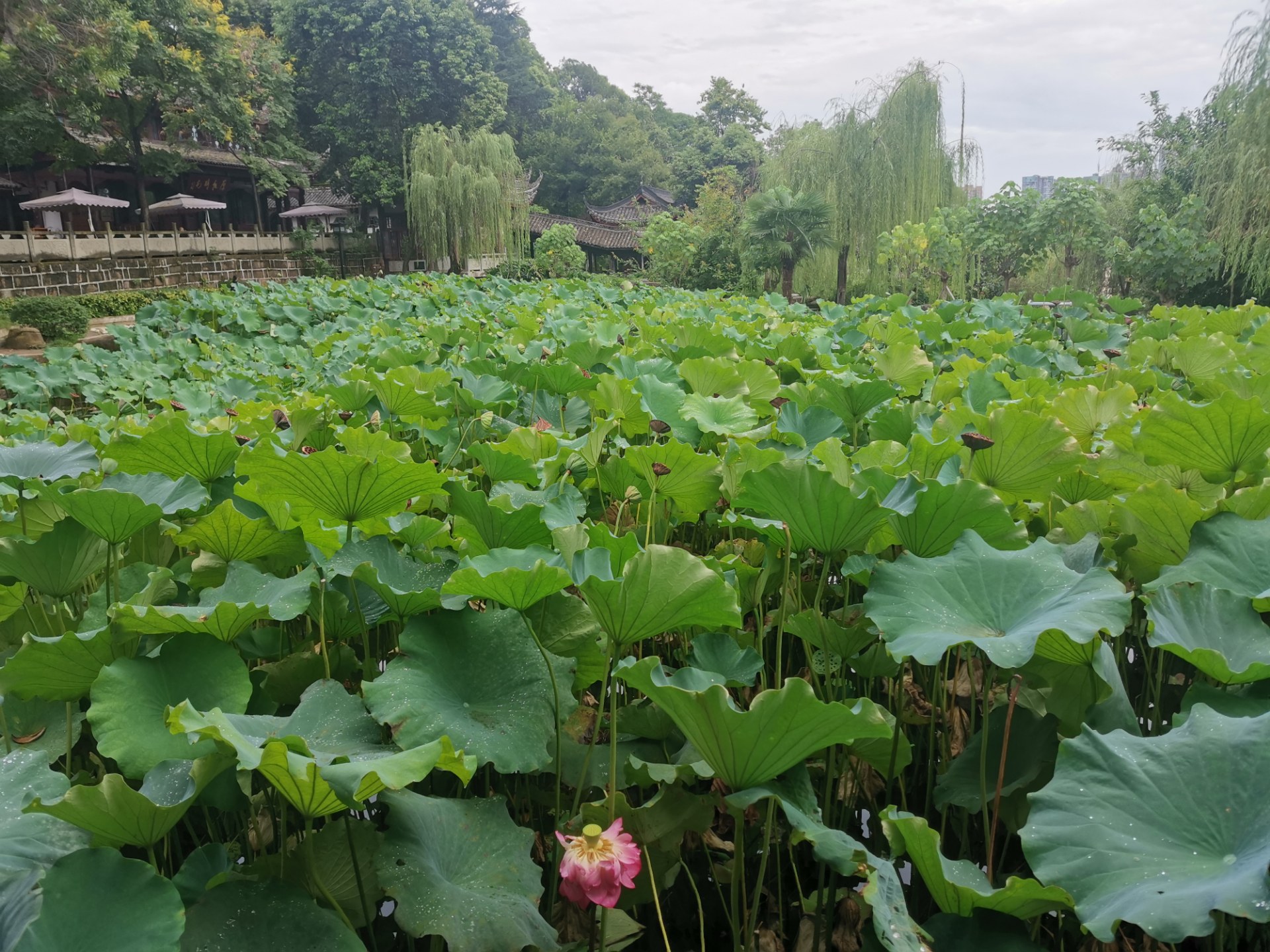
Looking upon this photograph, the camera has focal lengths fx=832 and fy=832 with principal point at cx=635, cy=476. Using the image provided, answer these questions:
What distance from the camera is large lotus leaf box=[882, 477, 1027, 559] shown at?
2.48 ft

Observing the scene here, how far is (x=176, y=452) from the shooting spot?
98 centimetres

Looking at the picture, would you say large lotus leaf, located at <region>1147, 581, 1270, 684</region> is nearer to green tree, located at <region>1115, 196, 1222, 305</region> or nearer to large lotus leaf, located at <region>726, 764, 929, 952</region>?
large lotus leaf, located at <region>726, 764, 929, 952</region>

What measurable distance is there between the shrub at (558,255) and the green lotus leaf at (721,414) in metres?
16.9

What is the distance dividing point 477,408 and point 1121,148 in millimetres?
21732

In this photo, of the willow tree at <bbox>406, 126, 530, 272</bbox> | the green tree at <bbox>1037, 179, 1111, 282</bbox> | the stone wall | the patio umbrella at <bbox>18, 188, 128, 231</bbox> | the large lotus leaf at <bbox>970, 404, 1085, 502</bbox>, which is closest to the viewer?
the large lotus leaf at <bbox>970, 404, 1085, 502</bbox>

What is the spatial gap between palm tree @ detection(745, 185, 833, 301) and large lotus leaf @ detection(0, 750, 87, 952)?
13.5m

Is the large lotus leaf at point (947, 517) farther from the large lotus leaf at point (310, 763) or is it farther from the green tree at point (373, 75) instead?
the green tree at point (373, 75)

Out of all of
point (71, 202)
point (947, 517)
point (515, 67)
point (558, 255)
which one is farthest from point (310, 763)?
point (515, 67)

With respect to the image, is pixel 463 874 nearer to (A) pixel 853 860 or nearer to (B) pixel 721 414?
(A) pixel 853 860

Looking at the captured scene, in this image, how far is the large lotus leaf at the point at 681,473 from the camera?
968 mm

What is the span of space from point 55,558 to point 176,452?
226 mm

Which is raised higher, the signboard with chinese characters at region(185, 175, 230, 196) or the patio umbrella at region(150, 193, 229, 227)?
the signboard with chinese characters at region(185, 175, 230, 196)

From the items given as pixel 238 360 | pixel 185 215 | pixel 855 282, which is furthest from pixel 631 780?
pixel 185 215

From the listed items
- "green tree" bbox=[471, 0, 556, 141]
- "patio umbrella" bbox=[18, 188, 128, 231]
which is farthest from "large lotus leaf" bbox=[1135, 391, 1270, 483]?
"green tree" bbox=[471, 0, 556, 141]
